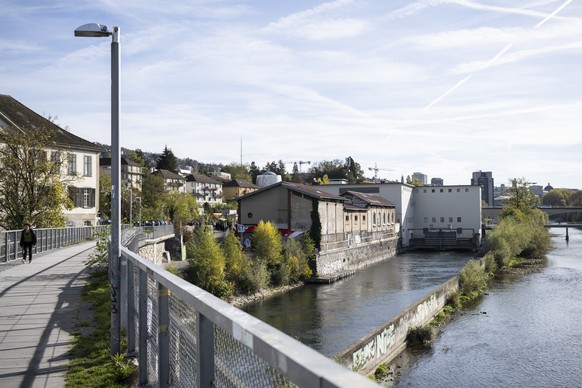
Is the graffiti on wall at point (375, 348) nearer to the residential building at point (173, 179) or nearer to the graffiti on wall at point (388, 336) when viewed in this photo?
the graffiti on wall at point (388, 336)

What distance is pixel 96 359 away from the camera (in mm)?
8773

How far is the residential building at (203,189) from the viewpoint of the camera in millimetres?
139500

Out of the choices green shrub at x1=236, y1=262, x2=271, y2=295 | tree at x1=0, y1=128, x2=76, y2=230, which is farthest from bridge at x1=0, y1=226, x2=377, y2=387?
green shrub at x1=236, y1=262, x2=271, y2=295

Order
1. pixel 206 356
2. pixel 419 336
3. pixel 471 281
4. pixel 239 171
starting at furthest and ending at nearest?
pixel 239 171 < pixel 471 281 < pixel 419 336 < pixel 206 356

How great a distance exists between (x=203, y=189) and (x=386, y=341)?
121 meters

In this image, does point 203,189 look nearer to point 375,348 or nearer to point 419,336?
point 419,336

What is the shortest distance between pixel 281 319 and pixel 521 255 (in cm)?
5363

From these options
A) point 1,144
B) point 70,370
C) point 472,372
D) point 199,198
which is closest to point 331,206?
point 1,144

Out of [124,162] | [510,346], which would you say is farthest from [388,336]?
[124,162]

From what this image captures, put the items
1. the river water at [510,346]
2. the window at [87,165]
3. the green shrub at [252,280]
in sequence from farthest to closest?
the window at [87,165] < the green shrub at [252,280] < the river water at [510,346]

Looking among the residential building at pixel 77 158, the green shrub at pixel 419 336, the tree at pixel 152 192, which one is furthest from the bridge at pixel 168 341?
the tree at pixel 152 192

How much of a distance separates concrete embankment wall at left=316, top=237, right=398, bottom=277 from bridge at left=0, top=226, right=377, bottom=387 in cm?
3846

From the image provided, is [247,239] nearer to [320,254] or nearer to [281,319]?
[320,254]

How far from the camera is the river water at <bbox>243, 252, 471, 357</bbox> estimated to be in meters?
30.3
